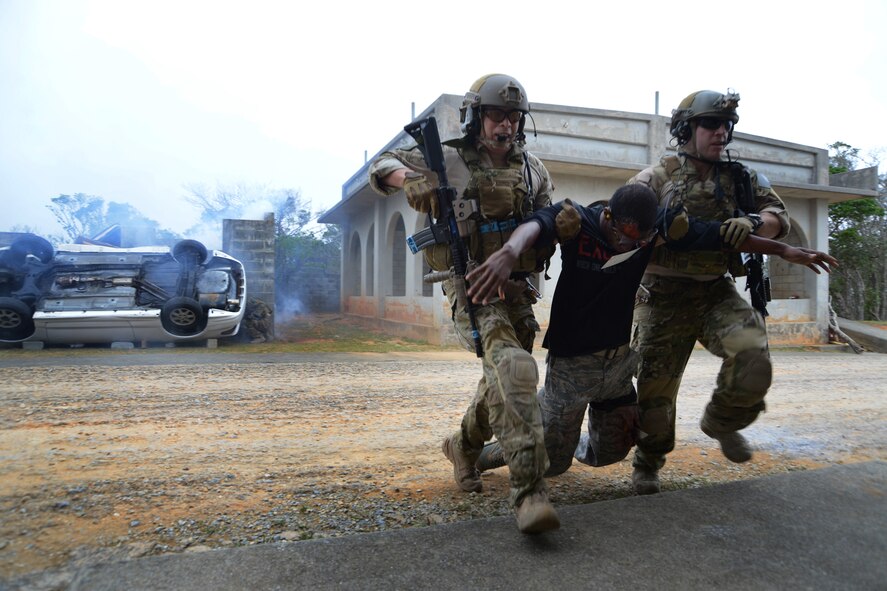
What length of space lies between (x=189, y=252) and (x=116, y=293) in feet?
4.37

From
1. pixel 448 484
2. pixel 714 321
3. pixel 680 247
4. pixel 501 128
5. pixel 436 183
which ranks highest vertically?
pixel 501 128

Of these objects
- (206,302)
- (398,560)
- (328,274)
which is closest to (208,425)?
(398,560)

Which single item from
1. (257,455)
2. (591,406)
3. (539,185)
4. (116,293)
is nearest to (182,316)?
(116,293)

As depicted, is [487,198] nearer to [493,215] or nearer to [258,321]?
[493,215]

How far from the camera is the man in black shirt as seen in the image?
8.92ft

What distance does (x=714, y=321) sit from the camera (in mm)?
3016

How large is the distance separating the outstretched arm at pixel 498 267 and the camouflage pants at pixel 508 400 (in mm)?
160

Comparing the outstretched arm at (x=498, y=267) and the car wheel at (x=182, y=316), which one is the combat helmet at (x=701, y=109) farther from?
the car wheel at (x=182, y=316)

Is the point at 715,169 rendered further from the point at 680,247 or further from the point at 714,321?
the point at 714,321

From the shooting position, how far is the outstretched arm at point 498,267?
252 cm

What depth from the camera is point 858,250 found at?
67.1 ft

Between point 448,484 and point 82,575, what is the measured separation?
5.60ft

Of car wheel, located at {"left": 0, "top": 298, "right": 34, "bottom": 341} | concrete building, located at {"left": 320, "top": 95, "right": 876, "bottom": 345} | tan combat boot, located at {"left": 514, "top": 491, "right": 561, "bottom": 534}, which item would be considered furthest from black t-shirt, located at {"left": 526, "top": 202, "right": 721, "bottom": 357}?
car wheel, located at {"left": 0, "top": 298, "right": 34, "bottom": 341}

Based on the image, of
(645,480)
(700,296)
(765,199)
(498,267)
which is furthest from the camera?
(765,199)
